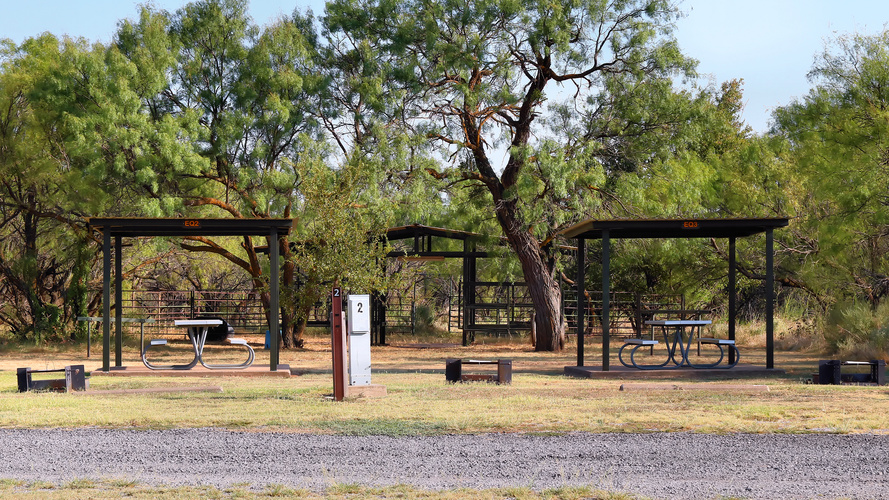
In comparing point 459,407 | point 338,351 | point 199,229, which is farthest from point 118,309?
point 459,407

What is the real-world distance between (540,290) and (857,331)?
692 centimetres

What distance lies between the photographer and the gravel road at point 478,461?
6223 millimetres

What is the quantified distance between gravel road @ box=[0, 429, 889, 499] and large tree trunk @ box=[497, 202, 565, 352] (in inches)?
542

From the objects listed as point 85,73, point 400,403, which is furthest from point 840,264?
point 85,73

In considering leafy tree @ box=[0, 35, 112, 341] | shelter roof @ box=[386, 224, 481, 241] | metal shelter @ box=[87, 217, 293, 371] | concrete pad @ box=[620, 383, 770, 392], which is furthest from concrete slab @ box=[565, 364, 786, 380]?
leafy tree @ box=[0, 35, 112, 341]

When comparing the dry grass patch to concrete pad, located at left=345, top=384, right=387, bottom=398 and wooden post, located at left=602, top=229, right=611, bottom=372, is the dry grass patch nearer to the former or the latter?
concrete pad, located at left=345, top=384, right=387, bottom=398

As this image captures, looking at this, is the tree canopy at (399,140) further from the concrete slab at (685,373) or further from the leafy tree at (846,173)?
the concrete slab at (685,373)

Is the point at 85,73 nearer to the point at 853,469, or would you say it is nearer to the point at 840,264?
the point at 840,264

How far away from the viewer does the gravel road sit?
622 centimetres

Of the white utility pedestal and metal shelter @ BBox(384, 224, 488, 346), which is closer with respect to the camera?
the white utility pedestal

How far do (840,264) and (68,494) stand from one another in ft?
59.3

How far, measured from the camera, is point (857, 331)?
1809 cm

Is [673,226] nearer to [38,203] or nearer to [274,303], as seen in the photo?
[274,303]

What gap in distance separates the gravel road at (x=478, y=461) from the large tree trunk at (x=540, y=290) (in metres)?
13.8
